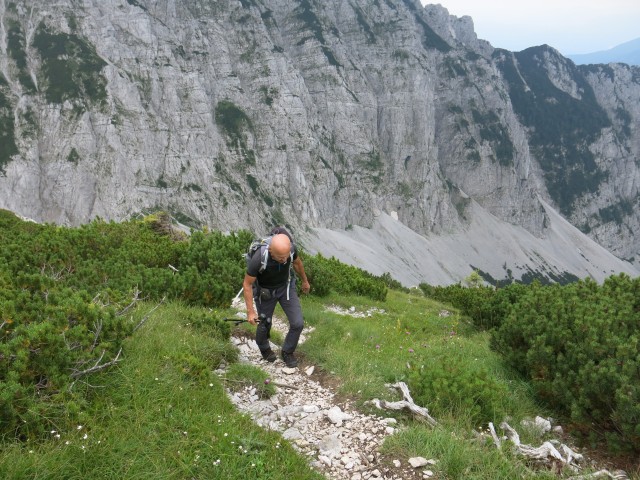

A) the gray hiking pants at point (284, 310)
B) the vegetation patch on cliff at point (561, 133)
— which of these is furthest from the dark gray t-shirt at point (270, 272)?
the vegetation patch on cliff at point (561, 133)

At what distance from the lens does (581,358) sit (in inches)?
237

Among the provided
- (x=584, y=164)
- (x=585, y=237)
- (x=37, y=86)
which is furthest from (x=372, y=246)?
(x=584, y=164)

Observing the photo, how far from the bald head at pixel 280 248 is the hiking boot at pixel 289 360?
174 centimetres

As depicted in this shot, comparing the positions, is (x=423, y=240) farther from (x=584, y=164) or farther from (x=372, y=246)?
(x=584, y=164)

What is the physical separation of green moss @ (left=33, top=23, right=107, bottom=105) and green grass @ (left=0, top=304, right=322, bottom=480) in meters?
91.8

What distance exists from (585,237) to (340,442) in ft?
614

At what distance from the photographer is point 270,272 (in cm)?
708

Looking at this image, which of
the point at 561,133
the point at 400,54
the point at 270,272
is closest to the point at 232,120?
the point at 400,54

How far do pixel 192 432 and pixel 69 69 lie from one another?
323 ft

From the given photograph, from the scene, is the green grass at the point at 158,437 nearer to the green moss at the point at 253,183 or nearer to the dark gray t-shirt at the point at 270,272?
the dark gray t-shirt at the point at 270,272

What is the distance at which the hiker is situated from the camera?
22.3ft

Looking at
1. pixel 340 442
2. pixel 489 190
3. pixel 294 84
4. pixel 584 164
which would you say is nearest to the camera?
pixel 340 442

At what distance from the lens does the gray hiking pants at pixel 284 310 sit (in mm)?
7316

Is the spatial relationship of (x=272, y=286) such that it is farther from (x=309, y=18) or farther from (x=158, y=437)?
(x=309, y=18)
